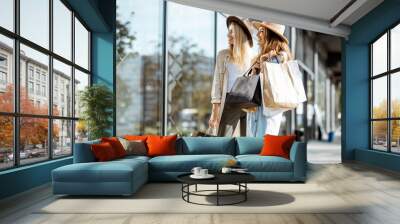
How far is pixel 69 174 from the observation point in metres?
4.58

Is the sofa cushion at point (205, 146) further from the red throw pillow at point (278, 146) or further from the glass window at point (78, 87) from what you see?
the glass window at point (78, 87)

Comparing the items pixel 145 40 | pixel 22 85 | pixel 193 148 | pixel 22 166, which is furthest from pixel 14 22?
pixel 145 40

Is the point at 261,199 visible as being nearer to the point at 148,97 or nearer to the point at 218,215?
the point at 218,215

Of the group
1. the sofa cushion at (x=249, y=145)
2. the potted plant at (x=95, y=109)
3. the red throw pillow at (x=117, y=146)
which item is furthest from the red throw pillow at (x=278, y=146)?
the potted plant at (x=95, y=109)

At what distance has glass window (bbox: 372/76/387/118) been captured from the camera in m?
8.25

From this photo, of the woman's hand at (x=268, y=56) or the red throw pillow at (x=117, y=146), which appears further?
the woman's hand at (x=268, y=56)

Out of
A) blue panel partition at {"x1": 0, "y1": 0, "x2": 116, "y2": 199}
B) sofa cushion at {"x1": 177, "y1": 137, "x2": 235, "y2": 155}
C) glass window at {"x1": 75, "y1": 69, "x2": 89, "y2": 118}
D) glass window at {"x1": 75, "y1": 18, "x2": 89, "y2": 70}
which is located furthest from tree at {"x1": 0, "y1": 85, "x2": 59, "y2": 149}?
sofa cushion at {"x1": 177, "y1": 137, "x2": 235, "y2": 155}

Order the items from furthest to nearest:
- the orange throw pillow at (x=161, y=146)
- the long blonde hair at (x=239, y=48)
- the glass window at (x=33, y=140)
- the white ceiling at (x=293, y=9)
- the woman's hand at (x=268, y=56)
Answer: the long blonde hair at (x=239, y=48), the white ceiling at (x=293, y=9), the woman's hand at (x=268, y=56), the orange throw pillow at (x=161, y=146), the glass window at (x=33, y=140)

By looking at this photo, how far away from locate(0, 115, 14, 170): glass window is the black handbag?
362 cm

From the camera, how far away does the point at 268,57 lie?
691cm

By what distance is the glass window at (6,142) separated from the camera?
4609 mm

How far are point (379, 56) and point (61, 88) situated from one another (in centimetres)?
664

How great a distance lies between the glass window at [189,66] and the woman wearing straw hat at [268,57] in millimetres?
2960

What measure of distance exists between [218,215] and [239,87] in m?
3.48
